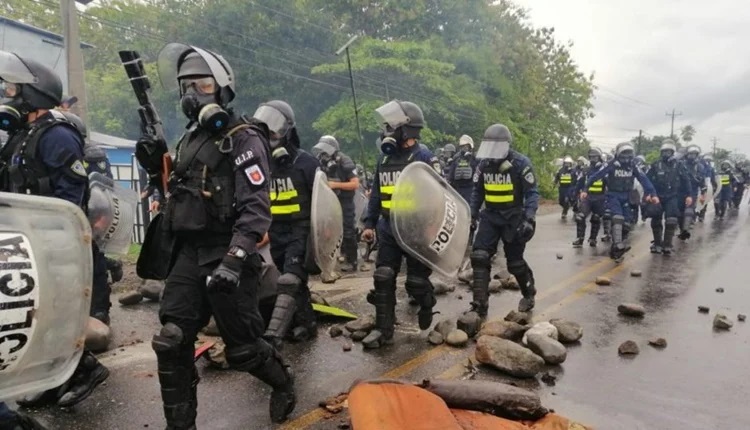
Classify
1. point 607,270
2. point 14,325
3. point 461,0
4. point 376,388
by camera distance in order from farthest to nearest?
point 461,0 → point 607,270 → point 376,388 → point 14,325

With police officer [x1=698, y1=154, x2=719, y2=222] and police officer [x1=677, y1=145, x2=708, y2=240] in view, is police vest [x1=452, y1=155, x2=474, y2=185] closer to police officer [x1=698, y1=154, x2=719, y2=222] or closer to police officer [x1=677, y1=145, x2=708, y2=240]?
police officer [x1=677, y1=145, x2=708, y2=240]

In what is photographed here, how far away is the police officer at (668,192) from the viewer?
10.2 metres

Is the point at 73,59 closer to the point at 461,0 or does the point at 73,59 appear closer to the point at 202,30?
the point at 202,30

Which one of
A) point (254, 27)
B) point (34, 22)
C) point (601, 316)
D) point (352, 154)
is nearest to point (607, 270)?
point (601, 316)

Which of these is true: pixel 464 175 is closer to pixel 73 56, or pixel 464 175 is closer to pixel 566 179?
pixel 566 179

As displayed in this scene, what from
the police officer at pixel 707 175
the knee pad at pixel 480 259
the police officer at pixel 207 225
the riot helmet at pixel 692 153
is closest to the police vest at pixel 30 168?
the police officer at pixel 207 225

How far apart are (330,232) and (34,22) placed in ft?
103

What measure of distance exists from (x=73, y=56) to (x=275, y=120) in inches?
267

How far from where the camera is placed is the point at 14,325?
90.7 inches

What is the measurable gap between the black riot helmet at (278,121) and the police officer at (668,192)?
7.94m

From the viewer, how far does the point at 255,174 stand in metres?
2.94

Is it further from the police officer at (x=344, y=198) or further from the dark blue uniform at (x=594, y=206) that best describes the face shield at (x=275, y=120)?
the dark blue uniform at (x=594, y=206)

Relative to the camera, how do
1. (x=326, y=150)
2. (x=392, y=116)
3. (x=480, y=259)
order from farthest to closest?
(x=326, y=150) → (x=480, y=259) → (x=392, y=116)

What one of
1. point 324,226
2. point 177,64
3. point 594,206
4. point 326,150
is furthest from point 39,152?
point 594,206
